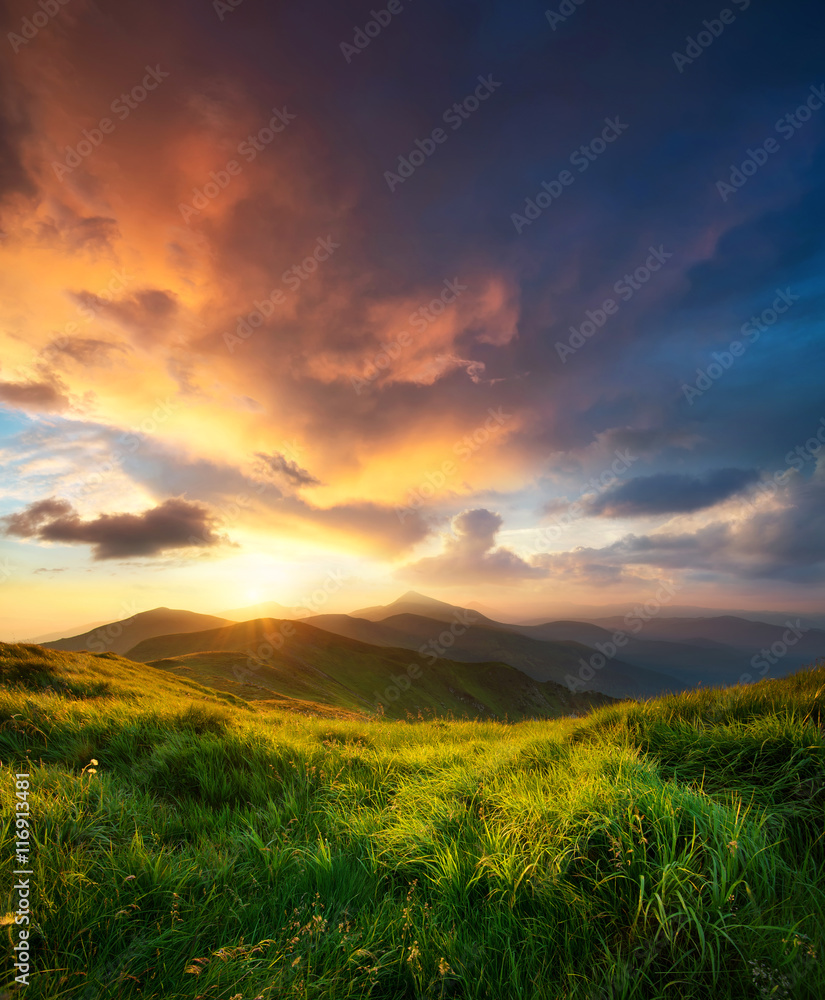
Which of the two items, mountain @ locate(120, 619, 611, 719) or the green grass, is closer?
the green grass

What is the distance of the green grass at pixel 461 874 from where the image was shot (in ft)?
8.46

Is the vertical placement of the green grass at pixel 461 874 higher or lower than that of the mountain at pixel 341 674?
higher

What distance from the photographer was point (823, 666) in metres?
6.89

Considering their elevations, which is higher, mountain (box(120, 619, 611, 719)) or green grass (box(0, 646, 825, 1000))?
green grass (box(0, 646, 825, 1000))

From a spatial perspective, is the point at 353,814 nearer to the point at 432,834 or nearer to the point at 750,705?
the point at 432,834

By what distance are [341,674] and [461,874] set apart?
3326 inches

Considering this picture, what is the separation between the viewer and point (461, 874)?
3.52 metres

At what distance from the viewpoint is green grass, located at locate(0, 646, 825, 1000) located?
2.58 meters

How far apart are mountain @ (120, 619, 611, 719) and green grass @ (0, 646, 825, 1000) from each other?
38.3 meters

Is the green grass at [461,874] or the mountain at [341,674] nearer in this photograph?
the green grass at [461,874]

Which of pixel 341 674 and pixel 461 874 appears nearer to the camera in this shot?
pixel 461 874

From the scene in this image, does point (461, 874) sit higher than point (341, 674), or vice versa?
point (461, 874)

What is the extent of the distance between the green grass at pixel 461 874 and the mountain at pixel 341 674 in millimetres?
38274

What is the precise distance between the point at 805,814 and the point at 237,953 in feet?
15.3
